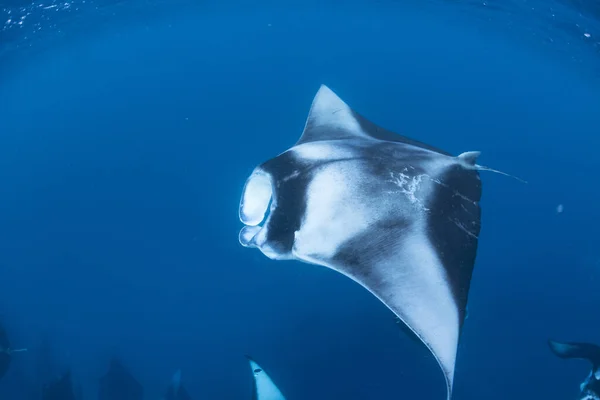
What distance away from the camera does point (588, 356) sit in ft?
20.0

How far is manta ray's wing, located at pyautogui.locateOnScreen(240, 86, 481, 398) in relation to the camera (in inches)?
111

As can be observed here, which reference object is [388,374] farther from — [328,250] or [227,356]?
[328,250]

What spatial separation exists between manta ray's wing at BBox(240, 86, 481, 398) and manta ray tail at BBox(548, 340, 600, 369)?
14.6 ft

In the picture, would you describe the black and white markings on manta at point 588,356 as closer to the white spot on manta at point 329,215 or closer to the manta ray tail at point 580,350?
the manta ray tail at point 580,350

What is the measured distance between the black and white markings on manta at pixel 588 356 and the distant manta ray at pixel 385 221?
4.45 m

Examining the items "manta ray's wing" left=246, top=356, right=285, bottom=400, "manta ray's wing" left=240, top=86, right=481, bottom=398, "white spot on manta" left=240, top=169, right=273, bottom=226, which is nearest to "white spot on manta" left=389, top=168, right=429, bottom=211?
Result: "manta ray's wing" left=240, top=86, right=481, bottom=398

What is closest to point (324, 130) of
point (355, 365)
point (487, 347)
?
point (355, 365)

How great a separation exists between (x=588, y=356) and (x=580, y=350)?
130 millimetres

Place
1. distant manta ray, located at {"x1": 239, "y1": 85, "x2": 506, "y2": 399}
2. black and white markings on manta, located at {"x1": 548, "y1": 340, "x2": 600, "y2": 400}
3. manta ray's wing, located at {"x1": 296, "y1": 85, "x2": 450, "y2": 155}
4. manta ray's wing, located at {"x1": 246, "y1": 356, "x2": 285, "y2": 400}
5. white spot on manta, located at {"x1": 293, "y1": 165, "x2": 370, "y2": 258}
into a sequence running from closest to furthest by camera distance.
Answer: distant manta ray, located at {"x1": 239, "y1": 85, "x2": 506, "y2": 399}, white spot on manta, located at {"x1": 293, "y1": 165, "x2": 370, "y2": 258}, manta ray's wing, located at {"x1": 296, "y1": 85, "x2": 450, "y2": 155}, manta ray's wing, located at {"x1": 246, "y1": 356, "x2": 285, "y2": 400}, black and white markings on manta, located at {"x1": 548, "y1": 340, "x2": 600, "y2": 400}

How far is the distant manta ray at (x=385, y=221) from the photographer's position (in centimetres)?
281

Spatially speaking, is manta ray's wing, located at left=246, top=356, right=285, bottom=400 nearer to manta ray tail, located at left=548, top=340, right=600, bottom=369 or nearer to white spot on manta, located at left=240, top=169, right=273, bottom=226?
white spot on manta, located at left=240, top=169, right=273, bottom=226

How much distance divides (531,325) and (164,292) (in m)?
10.4

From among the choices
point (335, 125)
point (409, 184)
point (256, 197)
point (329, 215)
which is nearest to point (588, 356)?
point (409, 184)

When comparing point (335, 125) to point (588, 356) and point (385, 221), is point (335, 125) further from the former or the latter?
point (588, 356)
